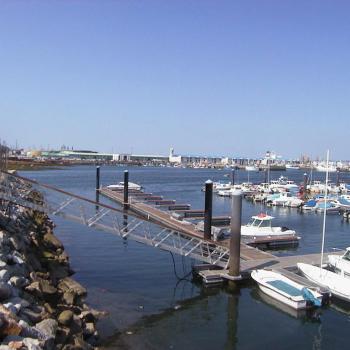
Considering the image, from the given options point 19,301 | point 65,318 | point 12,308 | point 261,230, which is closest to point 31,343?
point 12,308

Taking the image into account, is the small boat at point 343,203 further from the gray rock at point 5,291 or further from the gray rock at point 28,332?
the gray rock at point 28,332

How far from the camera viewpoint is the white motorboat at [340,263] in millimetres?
24062

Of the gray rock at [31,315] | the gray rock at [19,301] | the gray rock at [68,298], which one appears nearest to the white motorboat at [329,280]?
the gray rock at [68,298]

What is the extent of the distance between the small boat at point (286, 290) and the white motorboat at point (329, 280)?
1.32 m

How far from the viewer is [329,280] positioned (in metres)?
22.0

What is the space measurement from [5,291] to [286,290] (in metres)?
12.1

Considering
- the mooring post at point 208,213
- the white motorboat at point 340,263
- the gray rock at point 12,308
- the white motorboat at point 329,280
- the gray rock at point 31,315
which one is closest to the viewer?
the gray rock at point 12,308

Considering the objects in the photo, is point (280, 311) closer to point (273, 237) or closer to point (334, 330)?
point (334, 330)

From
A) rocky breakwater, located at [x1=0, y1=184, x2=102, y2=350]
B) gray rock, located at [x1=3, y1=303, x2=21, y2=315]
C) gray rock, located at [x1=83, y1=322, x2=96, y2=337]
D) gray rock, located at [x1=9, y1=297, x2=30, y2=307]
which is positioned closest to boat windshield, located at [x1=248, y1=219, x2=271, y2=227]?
rocky breakwater, located at [x1=0, y1=184, x2=102, y2=350]

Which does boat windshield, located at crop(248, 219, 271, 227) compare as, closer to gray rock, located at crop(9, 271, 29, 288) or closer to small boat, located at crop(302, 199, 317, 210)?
small boat, located at crop(302, 199, 317, 210)

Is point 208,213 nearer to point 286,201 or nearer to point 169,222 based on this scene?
point 169,222

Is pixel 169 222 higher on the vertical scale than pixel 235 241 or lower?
lower

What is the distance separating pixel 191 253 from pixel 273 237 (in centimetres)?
1369

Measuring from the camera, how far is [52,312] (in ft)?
48.5
